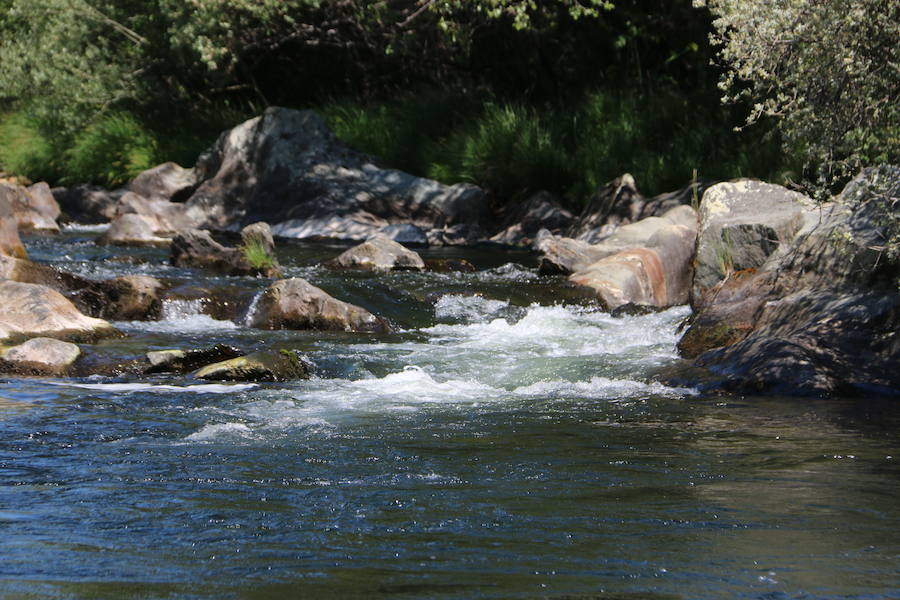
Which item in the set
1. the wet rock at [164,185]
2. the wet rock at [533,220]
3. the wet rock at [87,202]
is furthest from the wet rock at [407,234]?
the wet rock at [87,202]

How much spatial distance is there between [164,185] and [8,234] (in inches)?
342

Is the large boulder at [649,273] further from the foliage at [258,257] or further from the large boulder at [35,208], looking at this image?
the large boulder at [35,208]

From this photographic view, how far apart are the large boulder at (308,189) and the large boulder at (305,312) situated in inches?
334

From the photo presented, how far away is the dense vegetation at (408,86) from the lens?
19.3 metres

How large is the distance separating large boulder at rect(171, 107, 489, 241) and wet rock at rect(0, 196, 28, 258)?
686cm

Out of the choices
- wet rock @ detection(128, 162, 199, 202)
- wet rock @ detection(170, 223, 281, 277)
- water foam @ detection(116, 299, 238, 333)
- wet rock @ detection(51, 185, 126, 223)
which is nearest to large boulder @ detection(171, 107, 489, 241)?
wet rock @ detection(128, 162, 199, 202)

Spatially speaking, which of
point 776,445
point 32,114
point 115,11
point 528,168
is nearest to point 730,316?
point 776,445

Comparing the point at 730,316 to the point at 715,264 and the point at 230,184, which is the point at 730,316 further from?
the point at 230,184

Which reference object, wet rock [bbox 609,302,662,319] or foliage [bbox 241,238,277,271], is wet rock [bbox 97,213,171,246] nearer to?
foliage [bbox 241,238,277,271]

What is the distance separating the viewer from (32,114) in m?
26.4

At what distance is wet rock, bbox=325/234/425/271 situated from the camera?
1494cm

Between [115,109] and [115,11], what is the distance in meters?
2.25

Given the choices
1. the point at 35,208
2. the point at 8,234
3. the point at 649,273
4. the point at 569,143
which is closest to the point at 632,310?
the point at 649,273

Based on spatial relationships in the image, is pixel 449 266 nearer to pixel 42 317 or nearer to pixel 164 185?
pixel 42 317
